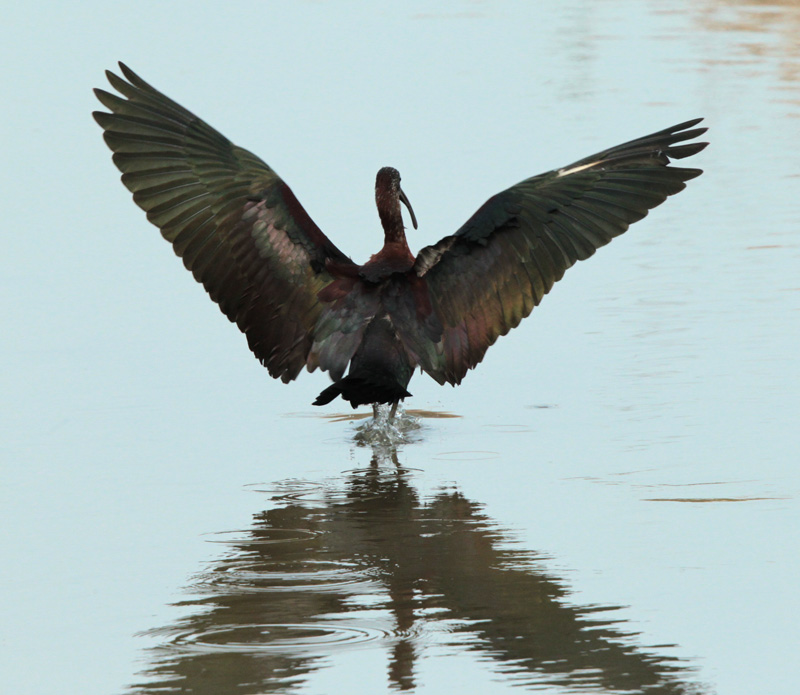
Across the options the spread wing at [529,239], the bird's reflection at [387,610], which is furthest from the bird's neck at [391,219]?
the bird's reflection at [387,610]

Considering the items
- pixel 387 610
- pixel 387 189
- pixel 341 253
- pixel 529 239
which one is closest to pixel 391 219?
pixel 387 189

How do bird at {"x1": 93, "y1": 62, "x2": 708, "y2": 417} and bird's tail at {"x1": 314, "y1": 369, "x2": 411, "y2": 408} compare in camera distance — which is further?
bird at {"x1": 93, "y1": 62, "x2": 708, "y2": 417}

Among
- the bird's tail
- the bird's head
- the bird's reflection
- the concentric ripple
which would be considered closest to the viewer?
the bird's reflection

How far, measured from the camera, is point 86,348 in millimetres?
8641

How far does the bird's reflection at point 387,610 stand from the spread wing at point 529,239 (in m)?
1.32

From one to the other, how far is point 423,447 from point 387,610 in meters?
2.28

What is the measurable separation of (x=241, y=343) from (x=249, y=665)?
13.8 ft

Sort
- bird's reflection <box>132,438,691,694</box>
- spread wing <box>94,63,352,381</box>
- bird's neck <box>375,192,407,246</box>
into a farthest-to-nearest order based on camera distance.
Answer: bird's neck <box>375,192,407,246</box> → spread wing <box>94,63,352,381</box> → bird's reflection <box>132,438,691,694</box>

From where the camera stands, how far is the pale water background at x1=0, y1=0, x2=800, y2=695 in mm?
4953

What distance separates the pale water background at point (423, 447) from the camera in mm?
4953

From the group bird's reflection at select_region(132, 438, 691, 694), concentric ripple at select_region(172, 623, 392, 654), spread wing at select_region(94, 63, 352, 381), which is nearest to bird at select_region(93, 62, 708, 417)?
spread wing at select_region(94, 63, 352, 381)

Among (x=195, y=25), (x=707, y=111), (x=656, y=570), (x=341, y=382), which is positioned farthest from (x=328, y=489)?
(x=195, y=25)

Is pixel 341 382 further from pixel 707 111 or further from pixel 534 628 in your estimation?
pixel 707 111

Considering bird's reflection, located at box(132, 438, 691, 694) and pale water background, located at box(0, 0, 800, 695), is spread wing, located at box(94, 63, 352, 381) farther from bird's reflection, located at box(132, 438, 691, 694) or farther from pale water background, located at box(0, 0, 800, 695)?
bird's reflection, located at box(132, 438, 691, 694)
